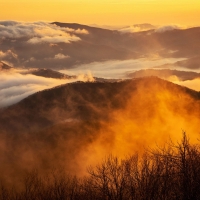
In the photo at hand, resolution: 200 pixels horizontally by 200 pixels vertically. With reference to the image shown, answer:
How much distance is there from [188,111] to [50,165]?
6260cm

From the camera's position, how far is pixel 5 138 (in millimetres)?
142250

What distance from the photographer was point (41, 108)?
174500mm

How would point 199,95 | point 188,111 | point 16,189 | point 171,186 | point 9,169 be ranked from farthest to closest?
point 199,95 < point 188,111 < point 9,169 < point 16,189 < point 171,186

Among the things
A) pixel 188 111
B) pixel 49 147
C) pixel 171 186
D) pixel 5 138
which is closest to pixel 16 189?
pixel 49 147

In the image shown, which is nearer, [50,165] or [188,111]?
[50,165]

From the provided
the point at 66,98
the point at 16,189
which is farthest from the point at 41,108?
the point at 16,189

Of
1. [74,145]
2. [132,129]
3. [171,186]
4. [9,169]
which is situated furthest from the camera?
[132,129]

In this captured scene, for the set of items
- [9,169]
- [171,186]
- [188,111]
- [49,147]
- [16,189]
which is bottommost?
[171,186]

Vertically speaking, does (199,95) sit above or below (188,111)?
above

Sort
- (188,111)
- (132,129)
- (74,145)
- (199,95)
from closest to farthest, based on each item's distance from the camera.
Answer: (74,145), (132,129), (188,111), (199,95)

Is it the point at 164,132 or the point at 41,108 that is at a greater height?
the point at 41,108

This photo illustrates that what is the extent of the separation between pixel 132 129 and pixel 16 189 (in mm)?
57432

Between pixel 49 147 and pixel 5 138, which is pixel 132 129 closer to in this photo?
pixel 49 147

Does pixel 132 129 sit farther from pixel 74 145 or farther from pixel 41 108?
pixel 41 108
